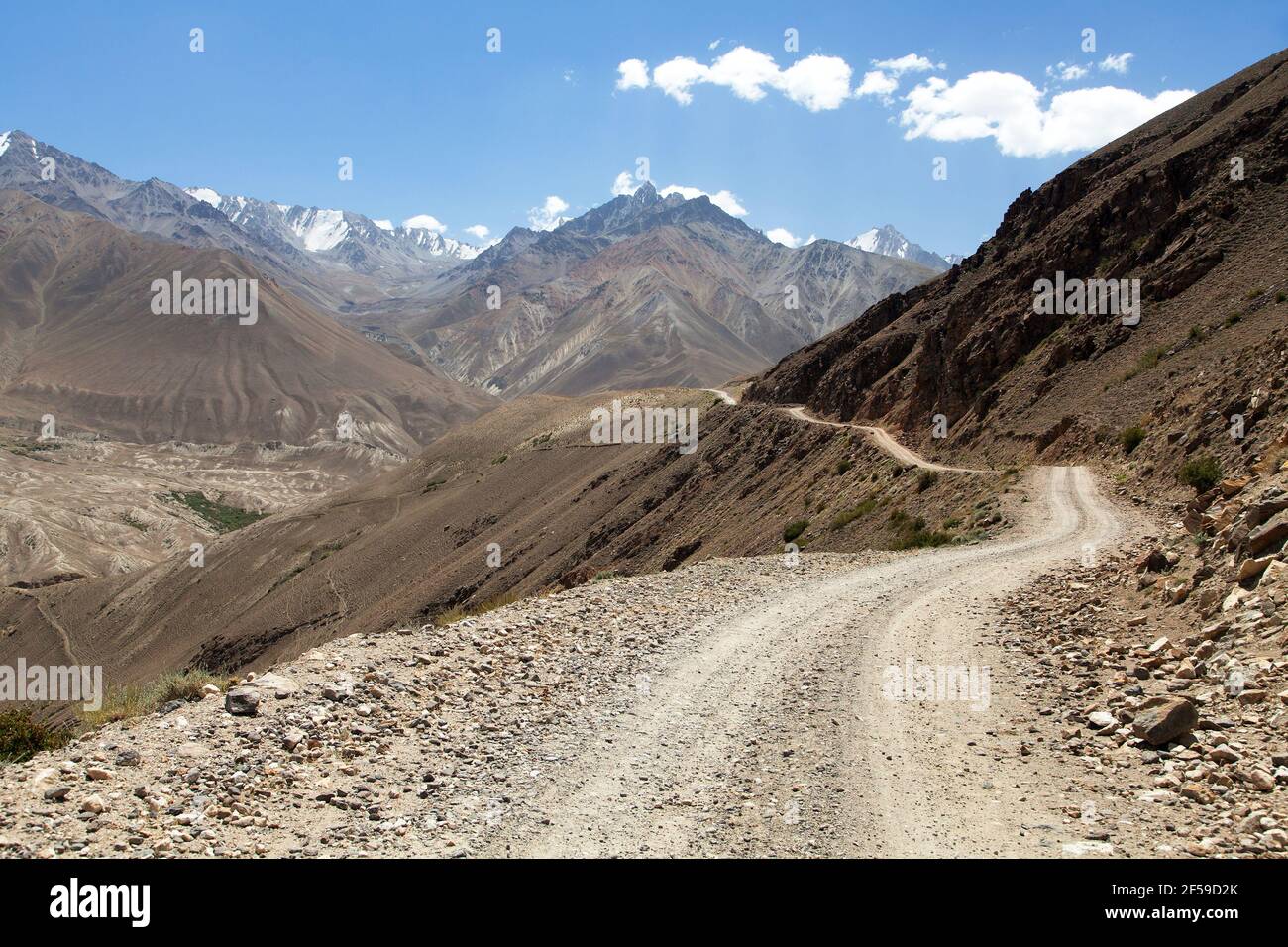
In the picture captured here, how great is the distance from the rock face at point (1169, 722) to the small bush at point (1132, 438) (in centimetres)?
2232

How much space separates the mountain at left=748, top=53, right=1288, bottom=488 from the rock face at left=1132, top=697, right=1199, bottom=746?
13.8 meters

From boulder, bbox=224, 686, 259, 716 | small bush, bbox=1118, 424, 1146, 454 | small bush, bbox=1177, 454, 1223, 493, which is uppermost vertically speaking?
small bush, bbox=1118, 424, 1146, 454

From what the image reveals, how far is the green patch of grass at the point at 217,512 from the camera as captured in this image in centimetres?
12788

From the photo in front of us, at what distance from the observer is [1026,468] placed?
28969 millimetres

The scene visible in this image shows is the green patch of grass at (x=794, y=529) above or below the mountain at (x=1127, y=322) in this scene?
below

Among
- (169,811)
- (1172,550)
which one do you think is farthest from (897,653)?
(169,811)

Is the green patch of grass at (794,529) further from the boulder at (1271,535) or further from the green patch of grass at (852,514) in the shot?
the boulder at (1271,535)

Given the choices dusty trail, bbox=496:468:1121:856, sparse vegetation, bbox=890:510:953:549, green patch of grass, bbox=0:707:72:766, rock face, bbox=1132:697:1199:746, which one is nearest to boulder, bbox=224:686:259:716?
green patch of grass, bbox=0:707:72:766

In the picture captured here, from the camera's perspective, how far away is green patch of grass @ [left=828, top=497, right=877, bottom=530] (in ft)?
100

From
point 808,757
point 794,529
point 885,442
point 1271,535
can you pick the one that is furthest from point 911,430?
→ point 808,757

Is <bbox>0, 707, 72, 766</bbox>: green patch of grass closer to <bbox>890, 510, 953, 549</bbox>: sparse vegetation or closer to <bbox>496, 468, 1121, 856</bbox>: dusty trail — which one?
<bbox>496, 468, 1121, 856</bbox>: dusty trail

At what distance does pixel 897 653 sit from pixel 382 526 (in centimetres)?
6524

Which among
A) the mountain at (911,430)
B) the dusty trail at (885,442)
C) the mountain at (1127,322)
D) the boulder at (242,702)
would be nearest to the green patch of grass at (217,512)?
the mountain at (911,430)

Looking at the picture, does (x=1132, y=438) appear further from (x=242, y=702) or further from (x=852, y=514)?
(x=242, y=702)
